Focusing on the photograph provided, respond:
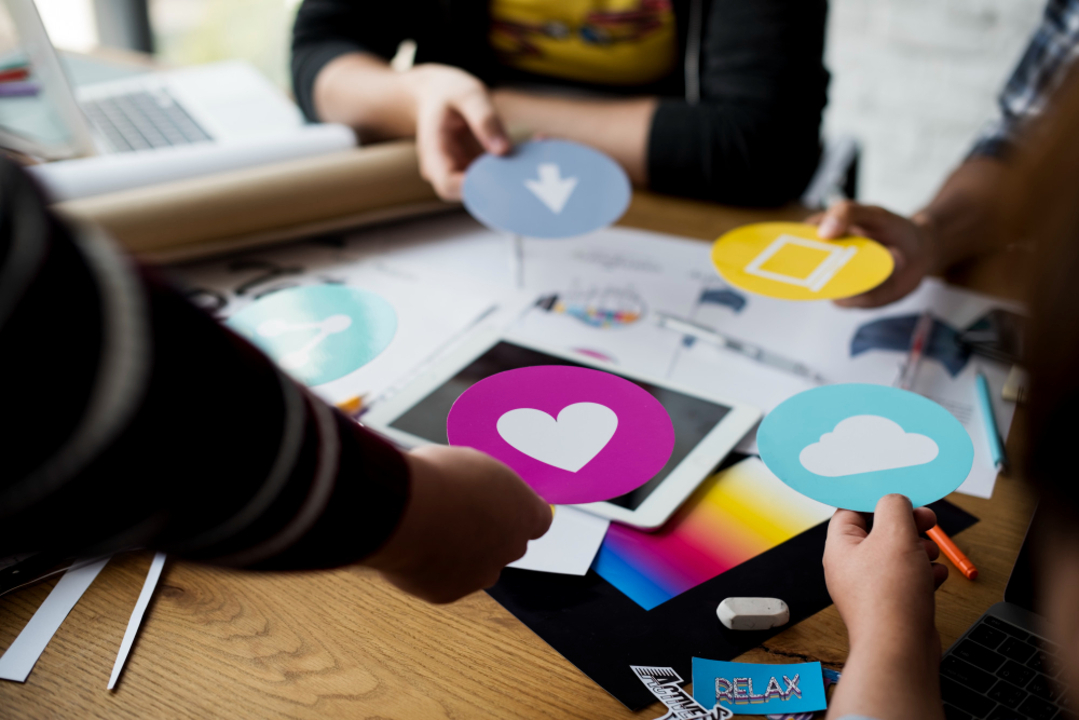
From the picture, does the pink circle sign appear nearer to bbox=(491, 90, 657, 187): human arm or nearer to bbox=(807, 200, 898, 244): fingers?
bbox=(807, 200, 898, 244): fingers

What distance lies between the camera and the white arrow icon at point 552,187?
0.79 metres

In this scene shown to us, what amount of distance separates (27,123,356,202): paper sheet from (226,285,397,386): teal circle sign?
27 centimetres

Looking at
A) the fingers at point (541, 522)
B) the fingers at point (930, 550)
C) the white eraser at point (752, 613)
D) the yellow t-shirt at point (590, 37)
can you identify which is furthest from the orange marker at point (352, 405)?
the yellow t-shirt at point (590, 37)

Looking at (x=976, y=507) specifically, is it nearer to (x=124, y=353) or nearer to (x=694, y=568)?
(x=694, y=568)

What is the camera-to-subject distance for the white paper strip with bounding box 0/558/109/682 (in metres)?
0.46

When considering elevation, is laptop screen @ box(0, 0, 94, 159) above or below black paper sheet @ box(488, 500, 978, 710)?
above

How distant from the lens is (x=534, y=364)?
0.67 meters

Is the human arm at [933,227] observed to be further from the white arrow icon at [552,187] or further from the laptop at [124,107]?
the laptop at [124,107]

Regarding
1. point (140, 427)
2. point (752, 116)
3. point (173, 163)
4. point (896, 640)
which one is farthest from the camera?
point (752, 116)

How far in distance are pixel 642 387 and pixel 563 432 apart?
126 mm

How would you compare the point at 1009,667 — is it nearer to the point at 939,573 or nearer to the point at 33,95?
the point at 939,573

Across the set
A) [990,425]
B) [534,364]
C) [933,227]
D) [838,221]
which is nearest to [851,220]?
[838,221]

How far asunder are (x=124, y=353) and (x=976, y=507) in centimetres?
58

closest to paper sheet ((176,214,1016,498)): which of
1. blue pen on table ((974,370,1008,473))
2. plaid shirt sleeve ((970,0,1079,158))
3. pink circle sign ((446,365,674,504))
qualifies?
blue pen on table ((974,370,1008,473))
